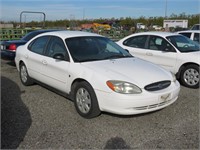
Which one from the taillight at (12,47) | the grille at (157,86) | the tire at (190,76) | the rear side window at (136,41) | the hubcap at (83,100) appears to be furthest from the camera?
the taillight at (12,47)

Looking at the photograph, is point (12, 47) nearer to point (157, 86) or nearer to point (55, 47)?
point (55, 47)

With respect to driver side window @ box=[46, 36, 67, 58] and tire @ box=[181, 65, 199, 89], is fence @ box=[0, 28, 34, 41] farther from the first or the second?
tire @ box=[181, 65, 199, 89]

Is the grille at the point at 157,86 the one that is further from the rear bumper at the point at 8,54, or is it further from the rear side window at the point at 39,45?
the rear bumper at the point at 8,54

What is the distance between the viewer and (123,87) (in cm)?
381

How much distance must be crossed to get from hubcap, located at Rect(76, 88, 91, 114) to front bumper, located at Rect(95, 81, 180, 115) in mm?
262

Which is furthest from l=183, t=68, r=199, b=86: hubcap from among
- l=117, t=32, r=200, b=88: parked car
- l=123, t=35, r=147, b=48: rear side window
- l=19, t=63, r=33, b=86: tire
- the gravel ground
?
l=19, t=63, r=33, b=86: tire

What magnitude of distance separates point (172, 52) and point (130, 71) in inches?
115

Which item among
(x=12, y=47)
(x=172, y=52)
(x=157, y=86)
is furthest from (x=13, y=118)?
(x=12, y=47)

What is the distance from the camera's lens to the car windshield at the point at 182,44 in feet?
22.1

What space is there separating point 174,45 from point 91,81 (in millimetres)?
3550

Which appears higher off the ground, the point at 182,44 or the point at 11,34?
the point at 182,44

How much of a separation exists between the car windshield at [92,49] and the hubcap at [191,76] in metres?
2.11

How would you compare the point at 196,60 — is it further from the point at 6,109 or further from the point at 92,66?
the point at 6,109

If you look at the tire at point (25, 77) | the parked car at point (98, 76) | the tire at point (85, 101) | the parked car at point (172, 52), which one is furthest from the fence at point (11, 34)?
the tire at point (85, 101)
